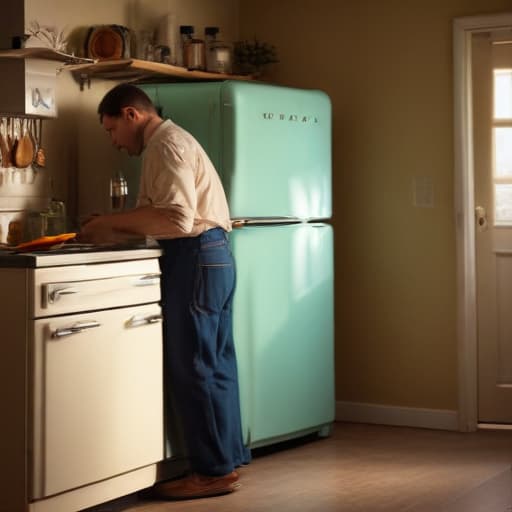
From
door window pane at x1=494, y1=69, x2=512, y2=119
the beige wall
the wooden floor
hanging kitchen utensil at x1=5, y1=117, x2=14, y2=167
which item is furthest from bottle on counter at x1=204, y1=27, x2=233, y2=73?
the wooden floor

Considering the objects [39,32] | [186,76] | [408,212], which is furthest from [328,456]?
[39,32]

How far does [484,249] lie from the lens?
519cm

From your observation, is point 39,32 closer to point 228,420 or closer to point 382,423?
point 228,420

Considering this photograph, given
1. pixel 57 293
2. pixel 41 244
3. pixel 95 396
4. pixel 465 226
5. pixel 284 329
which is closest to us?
pixel 57 293

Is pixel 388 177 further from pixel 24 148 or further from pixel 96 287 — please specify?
pixel 96 287

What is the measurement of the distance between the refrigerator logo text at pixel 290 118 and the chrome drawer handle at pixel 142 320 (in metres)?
1.12

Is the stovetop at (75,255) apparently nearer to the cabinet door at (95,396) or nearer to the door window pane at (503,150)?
the cabinet door at (95,396)

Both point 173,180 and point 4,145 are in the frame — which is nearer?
point 173,180

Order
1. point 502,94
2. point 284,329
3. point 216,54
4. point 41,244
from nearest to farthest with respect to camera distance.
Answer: point 41,244, point 284,329, point 216,54, point 502,94

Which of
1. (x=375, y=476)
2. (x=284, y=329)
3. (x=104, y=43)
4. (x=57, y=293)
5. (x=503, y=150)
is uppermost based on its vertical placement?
(x=104, y=43)

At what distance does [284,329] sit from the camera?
4.61 meters

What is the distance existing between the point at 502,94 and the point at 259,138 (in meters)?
1.39

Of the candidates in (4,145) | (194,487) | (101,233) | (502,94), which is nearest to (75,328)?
(101,233)

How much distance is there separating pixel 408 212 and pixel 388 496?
5.65ft
